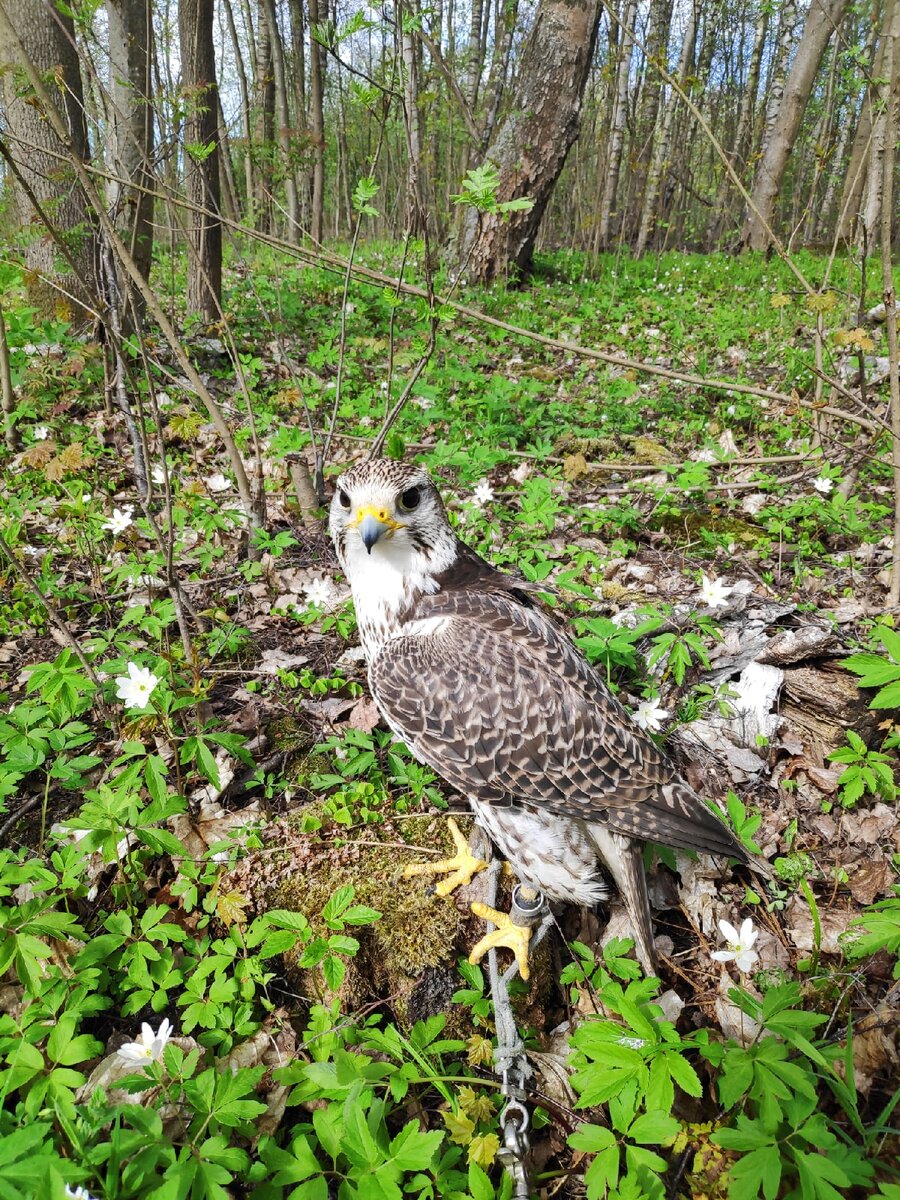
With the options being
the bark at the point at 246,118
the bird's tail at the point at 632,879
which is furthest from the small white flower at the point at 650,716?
the bark at the point at 246,118

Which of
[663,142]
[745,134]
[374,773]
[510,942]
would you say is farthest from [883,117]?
[745,134]

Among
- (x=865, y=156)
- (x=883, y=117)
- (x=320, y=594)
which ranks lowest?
(x=320, y=594)

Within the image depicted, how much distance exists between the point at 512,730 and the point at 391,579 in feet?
2.89

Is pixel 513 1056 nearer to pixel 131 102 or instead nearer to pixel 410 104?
pixel 410 104

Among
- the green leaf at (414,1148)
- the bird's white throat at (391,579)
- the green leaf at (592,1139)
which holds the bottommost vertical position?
the green leaf at (592,1139)

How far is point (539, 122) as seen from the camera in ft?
33.6

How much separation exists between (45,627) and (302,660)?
5.36 ft

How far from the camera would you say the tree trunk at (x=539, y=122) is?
32.5 feet

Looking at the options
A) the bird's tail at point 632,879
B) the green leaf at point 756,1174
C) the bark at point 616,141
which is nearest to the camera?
the green leaf at point 756,1174

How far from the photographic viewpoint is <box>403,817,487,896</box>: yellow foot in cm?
276

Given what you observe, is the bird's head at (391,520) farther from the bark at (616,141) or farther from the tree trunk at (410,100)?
the bark at (616,141)

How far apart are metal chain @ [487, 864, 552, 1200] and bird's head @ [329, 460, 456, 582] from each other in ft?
5.05

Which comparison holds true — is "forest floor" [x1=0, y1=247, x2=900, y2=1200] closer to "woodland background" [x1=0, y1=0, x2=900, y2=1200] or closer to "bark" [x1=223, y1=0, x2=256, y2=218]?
"woodland background" [x1=0, y1=0, x2=900, y2=1200]

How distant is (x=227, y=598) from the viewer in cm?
421
